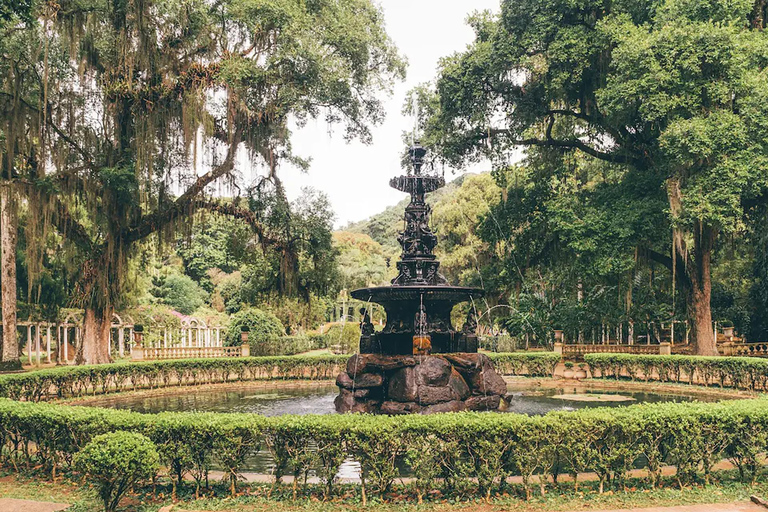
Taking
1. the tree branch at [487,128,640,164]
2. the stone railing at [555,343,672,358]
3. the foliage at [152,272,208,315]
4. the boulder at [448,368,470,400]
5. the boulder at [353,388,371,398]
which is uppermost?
the tree branch at [487,128,640,164]

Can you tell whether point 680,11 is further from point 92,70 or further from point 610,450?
point 92,70

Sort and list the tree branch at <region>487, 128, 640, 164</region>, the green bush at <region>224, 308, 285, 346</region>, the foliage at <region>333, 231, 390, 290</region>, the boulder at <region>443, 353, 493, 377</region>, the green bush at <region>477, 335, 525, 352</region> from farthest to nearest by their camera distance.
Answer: the foliage at <region>333, 231, 390, 290</region>, the green bush at <region>224, 308, 285, 346</region>, the green bush at <region>477, 335, 525, 352</region>, the tree branch at <region>487, 128, 640, 164</region>, the boulder at <region>443, 353, 493, 377</region>

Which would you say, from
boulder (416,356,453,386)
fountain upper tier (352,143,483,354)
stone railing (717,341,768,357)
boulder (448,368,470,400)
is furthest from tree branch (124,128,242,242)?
stone railing (717,341,768,357)

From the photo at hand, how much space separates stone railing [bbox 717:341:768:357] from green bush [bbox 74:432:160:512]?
83.8ft

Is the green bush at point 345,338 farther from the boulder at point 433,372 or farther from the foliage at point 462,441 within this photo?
the foliage at point 462,441

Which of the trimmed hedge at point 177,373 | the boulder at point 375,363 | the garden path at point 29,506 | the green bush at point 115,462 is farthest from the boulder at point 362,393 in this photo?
the trimmed hedge at point 177,373

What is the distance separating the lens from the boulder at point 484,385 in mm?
12820

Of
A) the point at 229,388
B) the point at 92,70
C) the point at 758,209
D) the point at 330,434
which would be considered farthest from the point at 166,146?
the point at 758,209

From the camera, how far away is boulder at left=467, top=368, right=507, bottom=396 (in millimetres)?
12820

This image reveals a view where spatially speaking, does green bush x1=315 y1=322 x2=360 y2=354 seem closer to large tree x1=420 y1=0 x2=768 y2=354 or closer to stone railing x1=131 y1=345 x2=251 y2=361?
stone railing x1=131 y1=345 x2=251 y2=361

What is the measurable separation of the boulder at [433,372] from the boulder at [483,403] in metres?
0.79

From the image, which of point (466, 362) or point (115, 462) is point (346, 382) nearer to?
point (466, 362)

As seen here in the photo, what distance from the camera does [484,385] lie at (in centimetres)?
1286

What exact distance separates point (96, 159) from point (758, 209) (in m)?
26.0
